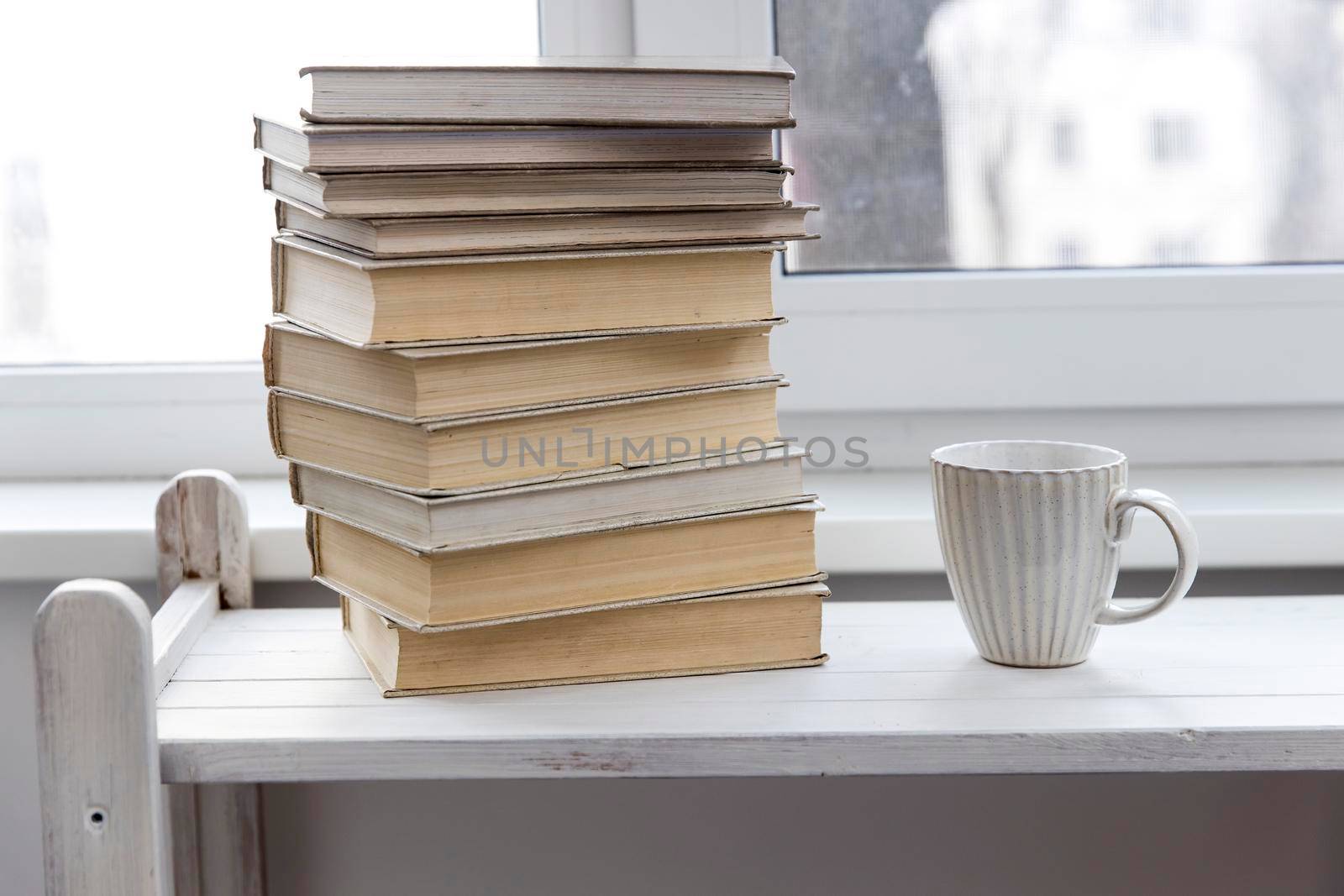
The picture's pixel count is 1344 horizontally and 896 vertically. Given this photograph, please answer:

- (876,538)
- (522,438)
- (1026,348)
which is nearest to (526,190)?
(522,438)

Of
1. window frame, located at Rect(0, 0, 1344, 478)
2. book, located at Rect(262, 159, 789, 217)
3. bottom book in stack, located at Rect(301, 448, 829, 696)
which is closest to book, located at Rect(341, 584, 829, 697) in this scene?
bottom book in stack, located at Rect(301, 448, 829, 696)

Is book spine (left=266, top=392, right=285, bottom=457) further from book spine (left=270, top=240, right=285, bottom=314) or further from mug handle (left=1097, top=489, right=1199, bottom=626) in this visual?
mug handle (left=1097, top=489, right=1199, bottom=626)

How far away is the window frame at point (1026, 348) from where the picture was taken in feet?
3.08

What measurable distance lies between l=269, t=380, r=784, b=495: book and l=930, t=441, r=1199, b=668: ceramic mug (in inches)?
4.5

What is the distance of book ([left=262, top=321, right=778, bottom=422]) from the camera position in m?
0.60

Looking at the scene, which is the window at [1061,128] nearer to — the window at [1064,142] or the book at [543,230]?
the window at [1064,142]

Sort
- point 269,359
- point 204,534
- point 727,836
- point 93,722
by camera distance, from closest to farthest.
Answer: point 93,722 < point 269,359 < point 204,534 < point 727,836

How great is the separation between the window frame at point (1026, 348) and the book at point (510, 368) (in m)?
0.31

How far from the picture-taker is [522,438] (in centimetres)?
62

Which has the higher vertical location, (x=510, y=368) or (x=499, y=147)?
(x=499, y=147)

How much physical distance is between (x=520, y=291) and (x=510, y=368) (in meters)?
0.04

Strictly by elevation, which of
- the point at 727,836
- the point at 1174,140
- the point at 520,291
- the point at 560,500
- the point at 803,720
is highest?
the point at 1174,140

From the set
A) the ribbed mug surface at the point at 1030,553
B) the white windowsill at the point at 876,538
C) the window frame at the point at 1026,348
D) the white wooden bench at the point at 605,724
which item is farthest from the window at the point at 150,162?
the ribbed mug surface at the point at 1030,553

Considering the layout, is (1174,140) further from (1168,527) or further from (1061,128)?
(1168,527)
